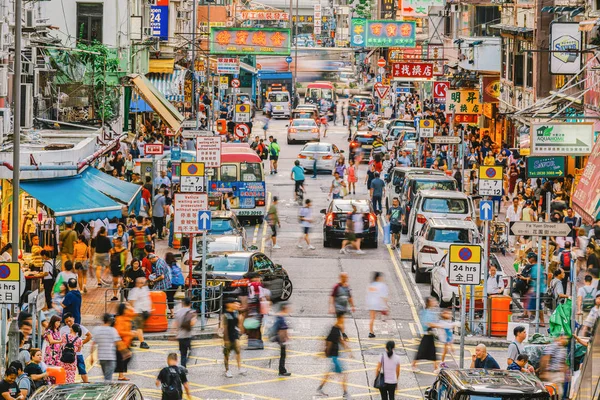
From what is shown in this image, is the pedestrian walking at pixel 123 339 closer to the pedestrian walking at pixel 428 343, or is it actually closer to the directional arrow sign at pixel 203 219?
the directional arrow sign at pixel 203 219

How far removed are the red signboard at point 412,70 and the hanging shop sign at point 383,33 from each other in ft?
28.4

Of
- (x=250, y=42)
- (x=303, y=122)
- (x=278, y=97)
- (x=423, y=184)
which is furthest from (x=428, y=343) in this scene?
(x=278, y=97)

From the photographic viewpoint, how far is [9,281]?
18172 mm

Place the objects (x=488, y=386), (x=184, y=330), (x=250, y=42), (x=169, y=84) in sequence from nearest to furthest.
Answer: (x=488, y=386) → (x=184, y=330) → (x=250, y=42) → (x=169, y=84)

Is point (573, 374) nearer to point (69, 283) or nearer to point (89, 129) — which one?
point (69, 283)

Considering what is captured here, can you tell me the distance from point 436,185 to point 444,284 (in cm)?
1103

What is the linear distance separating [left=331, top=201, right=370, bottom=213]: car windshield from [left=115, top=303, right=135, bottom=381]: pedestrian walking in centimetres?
1487

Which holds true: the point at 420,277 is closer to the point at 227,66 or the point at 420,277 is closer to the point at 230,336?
the point at 230,336

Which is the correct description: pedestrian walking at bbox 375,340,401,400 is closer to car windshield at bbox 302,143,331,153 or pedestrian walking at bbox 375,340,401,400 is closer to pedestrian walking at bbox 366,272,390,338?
pedestrian walking at bbox 366,272,390,338

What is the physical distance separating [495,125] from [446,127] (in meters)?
3.32

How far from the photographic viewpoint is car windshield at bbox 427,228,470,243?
95.8ft

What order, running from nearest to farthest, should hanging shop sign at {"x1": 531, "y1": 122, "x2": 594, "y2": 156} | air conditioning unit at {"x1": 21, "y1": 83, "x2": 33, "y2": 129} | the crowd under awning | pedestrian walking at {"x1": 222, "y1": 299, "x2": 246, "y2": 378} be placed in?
pedestrian walking at {"x1": 222, "y1": 299, "x2": 246, "y2": 378} < hanging shop sign at {"x1": 531, "y1": 122, "x2": 594, "y2": 156} < the crowd under awning < air conditioning unit at {"x1": 21, "y1": 83, "x2": 33, "y2": 129}

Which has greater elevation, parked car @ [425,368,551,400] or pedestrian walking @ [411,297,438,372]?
parked car @ [425,368,551,400]

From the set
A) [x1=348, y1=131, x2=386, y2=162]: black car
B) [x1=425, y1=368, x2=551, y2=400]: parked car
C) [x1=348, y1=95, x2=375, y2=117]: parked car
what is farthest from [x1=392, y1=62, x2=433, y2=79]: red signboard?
[x1=425, y1=368, x2=551, y2=400]: parked car
